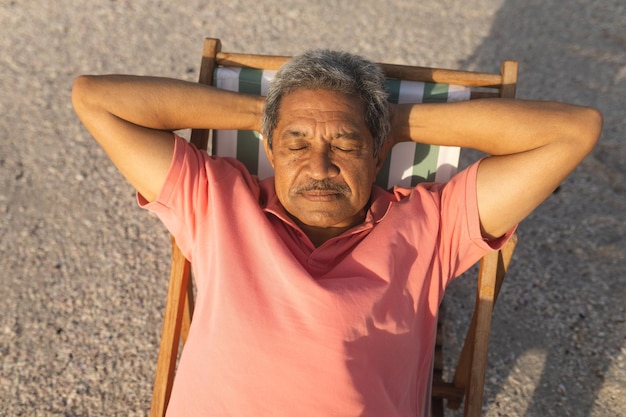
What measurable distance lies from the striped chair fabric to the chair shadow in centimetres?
101

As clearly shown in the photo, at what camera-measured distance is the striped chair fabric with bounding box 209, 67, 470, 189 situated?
289 cm

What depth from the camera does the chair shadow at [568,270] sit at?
3355mm

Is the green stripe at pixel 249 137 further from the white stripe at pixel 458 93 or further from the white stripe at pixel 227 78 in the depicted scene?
the white stripe at pixel 458 93

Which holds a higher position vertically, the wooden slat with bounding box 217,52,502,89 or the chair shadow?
the wooden slat with bounding box 217,52,502,89

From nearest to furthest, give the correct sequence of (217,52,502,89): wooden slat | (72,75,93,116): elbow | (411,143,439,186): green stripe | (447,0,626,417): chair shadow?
(72,75,93,116): elbow < (217,52,502,89): wooden slat < (411,143,439,186): green stripe < (447,0,626,417): chair shadow

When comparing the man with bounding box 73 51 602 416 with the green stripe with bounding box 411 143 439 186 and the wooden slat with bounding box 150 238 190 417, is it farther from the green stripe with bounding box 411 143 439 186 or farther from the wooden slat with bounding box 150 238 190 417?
the green stripe with bounding box 411 143 439 186

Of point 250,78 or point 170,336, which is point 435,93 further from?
point 170,336

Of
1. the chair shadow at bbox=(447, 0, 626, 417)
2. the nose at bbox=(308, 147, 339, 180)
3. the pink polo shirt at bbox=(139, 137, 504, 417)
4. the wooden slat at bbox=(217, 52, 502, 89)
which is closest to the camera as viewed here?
the pink polo shirt at bbox=(139, 137, 504, 417)

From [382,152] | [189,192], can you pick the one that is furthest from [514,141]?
[189,192]

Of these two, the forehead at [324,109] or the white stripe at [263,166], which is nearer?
the forehead at [324,109]

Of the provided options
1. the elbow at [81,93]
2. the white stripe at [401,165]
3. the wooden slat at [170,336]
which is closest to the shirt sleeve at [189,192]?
the wooden slat at [170,336]

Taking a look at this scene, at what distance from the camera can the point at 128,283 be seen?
374cm

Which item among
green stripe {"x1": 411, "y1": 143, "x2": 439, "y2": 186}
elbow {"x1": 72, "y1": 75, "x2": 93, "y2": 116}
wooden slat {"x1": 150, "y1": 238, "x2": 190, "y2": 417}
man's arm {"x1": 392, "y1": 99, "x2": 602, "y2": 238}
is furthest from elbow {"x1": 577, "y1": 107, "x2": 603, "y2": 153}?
A: elbow {"x1": 72, "y1": 75, "x2": 93, "y2": 116}

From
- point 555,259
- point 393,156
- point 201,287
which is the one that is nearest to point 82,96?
point 201,287
